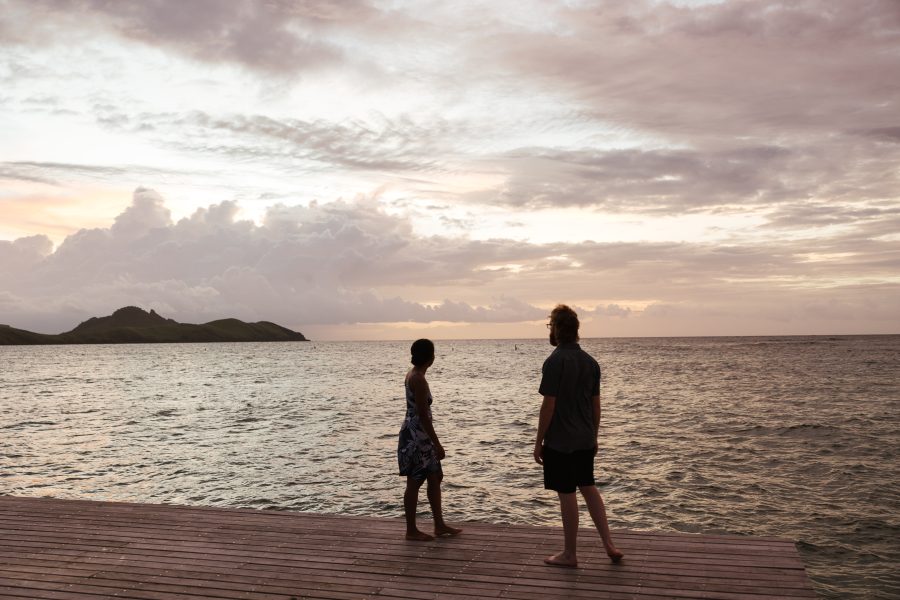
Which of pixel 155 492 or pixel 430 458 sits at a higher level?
pixel 430 458

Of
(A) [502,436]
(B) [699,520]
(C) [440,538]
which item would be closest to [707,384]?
(A) [502,436]

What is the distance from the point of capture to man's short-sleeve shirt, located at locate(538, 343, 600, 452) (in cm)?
736

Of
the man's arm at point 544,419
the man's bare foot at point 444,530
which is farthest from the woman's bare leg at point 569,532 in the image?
the man's bare foot at point 444,530

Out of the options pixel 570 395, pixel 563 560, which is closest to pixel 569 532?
pixel 563 560

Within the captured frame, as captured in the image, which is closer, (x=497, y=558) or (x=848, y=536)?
(x=497, y=558)

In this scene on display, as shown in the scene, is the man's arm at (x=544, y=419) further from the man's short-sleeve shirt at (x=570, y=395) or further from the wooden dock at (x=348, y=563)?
the wooden dock at (x=348, y=563)

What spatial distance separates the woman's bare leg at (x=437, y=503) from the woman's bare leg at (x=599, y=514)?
77.5 inches

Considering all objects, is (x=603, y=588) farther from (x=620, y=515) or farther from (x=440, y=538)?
(x=620, y=515)

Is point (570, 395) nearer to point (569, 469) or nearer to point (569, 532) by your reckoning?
point (569, 469)

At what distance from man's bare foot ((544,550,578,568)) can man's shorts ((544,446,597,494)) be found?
2.65 feet

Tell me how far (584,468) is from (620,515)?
9.56 m

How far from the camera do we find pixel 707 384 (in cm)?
6225

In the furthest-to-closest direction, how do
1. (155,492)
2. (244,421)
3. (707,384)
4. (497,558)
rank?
(707,384), (244,421), (155,492), (497,558)

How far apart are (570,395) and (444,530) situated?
2.95 metres
